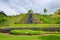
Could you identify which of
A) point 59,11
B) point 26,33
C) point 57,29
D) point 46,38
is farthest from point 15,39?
point 59,11

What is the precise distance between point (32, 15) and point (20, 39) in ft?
→ 94.1

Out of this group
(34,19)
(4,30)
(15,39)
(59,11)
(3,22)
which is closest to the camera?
(15,39)

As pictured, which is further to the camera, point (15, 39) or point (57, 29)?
point (57, 29)

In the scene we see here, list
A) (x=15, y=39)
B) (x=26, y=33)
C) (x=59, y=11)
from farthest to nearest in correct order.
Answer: (x=59, y=11) → (x=26, y=33) → (x=15, y=39)

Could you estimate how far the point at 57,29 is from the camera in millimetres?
31547

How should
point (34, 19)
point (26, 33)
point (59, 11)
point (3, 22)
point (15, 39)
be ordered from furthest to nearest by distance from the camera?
point (59, 11)
point (34, 19)
point (3, 22)
point (26, 33)
point (15, 39)

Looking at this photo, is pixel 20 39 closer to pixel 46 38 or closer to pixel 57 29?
pixel 46 38

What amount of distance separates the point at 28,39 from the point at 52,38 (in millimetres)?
2863

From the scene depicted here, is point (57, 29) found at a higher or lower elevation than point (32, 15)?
lower

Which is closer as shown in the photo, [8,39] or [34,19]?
[8,39]

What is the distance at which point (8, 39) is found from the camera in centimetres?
1805

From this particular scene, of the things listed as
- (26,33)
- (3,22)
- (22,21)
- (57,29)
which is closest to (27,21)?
(22,21)

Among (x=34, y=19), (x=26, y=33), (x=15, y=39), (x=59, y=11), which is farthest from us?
(x=59, y=11)

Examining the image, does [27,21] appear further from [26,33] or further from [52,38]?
[52,38]
